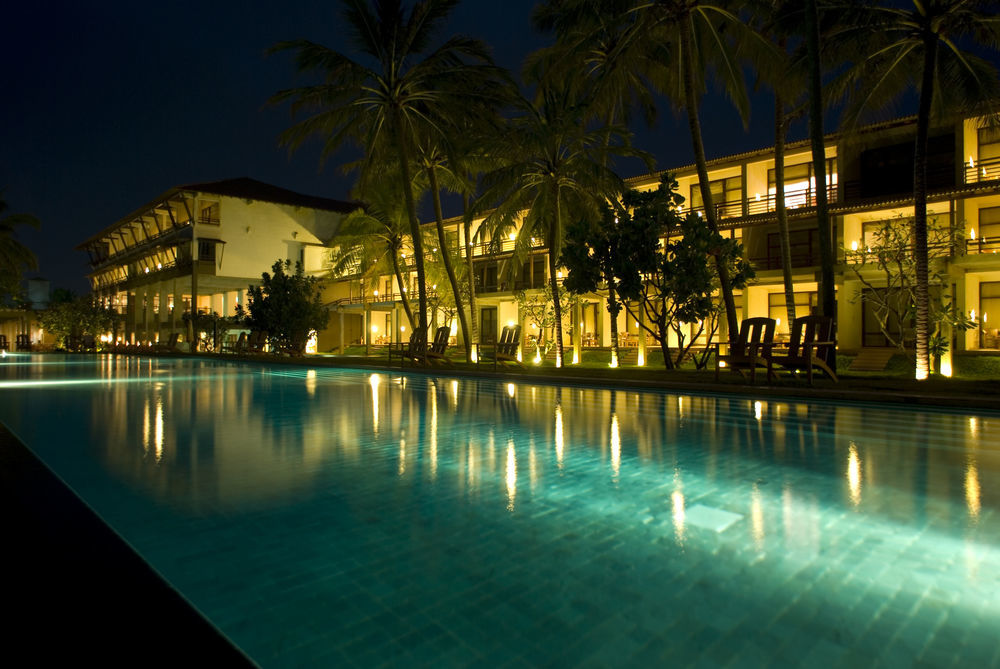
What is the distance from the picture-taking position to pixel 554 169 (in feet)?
58.7

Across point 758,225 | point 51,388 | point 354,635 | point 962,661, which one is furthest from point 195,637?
point 758,225

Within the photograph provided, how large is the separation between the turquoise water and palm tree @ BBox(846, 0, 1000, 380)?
21.2ft

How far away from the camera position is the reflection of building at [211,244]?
37531 millimetres

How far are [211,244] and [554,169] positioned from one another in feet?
92.9

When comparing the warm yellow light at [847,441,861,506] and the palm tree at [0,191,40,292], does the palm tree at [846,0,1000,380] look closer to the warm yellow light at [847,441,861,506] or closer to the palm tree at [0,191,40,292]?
the warm yellow light at [847,441,861,506]

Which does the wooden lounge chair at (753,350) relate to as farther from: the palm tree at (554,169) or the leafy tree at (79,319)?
the leafy tree at (79,319)

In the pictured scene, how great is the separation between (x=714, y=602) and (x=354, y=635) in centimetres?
140

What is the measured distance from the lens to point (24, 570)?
2.39 metres

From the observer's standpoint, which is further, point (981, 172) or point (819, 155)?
point (981, 172)

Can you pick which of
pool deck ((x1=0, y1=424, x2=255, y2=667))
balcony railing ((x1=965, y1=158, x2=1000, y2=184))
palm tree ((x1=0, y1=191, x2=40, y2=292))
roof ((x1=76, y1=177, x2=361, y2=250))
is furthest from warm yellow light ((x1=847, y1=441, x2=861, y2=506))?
palm tree ((x1=0, y1=191, x2=40, y2=292))

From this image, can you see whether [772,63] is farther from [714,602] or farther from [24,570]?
[24,570]

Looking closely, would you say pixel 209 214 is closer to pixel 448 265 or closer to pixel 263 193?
pixel 263 193

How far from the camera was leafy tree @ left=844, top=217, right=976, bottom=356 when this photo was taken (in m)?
15.2

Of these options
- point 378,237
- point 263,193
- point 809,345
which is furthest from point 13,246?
point 809,345
